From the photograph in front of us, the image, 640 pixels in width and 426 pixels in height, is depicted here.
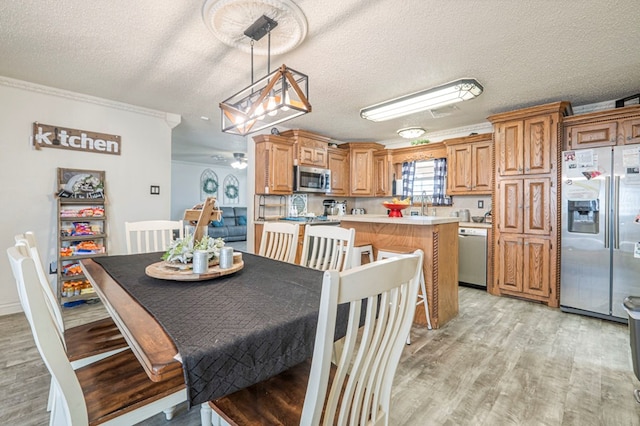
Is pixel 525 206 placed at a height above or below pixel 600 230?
above

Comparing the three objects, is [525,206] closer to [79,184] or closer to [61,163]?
[79,184]

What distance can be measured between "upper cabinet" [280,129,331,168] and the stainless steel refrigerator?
3244mm

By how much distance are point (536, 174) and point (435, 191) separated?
1.62 m

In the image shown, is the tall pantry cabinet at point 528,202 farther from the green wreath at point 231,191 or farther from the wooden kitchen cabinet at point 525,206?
the green wreath at point 231,191

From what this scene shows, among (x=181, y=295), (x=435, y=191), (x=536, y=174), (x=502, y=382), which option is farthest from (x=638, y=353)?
(x=435, y=191)

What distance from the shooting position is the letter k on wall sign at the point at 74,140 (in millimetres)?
3191

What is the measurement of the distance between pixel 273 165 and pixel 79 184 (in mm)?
2344

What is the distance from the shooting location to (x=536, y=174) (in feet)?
11.6

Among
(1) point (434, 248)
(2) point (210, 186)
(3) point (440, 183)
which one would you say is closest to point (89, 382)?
(1) point (434, 248)

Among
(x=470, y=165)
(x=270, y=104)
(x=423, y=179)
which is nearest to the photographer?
(x=270, y=104)

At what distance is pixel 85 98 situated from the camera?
344 cm

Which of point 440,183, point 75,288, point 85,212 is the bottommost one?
point 75,288

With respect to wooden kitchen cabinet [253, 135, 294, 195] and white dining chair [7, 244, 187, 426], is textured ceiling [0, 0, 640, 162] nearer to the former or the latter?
wooden kitchen cabinet [253, 135, 294, 195]

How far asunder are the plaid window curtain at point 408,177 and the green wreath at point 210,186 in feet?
21.0
